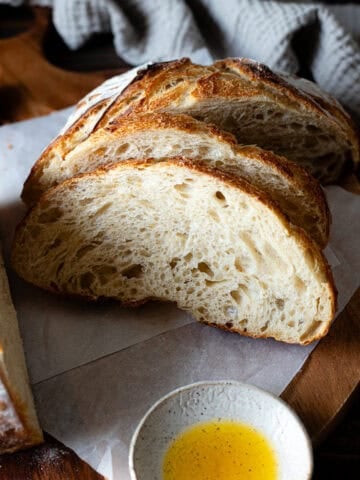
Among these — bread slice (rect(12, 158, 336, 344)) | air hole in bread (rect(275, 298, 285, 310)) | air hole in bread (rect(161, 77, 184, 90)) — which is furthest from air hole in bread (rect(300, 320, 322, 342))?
air hole in bread (rect(161, 77, 184, 90))

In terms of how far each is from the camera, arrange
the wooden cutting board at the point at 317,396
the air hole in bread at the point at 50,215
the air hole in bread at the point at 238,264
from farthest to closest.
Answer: the air hole in bread at the point at 50,215
the air hole in bread at the point at 238,264
the wooden cutting board at the point at 317,396

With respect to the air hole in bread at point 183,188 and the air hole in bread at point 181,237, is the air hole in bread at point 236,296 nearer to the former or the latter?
the air hole in bread at point 181,237

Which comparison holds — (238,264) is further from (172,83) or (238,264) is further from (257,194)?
(172,83)

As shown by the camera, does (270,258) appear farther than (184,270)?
No

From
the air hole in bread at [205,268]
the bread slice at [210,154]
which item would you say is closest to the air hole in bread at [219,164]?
the bread slice at [210,154]

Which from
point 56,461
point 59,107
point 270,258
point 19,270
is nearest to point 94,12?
point 59,107

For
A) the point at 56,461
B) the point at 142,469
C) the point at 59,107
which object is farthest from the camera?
the point at 59,107

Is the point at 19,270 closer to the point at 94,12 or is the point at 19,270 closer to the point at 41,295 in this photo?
the point at 41,295
